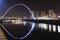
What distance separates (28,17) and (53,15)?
0.22 m

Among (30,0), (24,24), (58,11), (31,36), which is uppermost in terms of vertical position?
(30,0)

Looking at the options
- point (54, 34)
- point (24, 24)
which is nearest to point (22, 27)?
point (24, 24)

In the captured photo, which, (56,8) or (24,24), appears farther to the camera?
(24,24)

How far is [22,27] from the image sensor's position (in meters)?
0.98

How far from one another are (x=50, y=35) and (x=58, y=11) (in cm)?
24

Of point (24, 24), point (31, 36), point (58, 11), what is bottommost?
point (31, 36)

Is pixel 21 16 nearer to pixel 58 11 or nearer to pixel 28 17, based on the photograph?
pixel 28 17

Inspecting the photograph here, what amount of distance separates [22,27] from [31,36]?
0.14 metres

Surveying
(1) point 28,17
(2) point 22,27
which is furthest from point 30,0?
(2) point 22,27

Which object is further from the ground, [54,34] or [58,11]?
[58,11]

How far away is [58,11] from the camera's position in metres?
0.78

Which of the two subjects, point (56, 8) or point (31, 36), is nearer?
point (56, 8)

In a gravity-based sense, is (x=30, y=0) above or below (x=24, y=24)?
above

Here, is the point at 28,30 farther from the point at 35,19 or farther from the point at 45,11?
the point at 45,11
